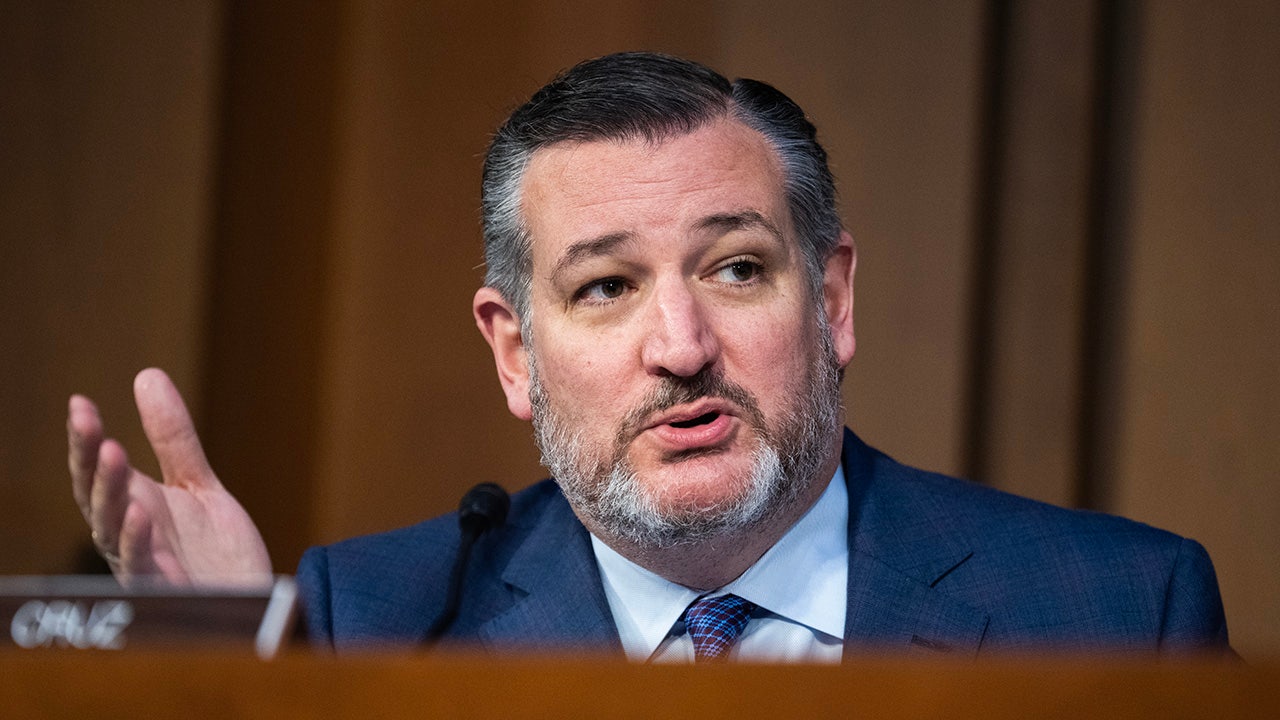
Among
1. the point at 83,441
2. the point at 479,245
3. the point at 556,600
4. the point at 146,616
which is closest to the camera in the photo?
the point at 146,616

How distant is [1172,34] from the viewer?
273 centimetres

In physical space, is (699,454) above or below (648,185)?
below

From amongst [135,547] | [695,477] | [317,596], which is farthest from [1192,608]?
[135,547]

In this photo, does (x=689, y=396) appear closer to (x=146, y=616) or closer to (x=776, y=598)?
(x=776, y=598)

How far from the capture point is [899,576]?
1683 mm

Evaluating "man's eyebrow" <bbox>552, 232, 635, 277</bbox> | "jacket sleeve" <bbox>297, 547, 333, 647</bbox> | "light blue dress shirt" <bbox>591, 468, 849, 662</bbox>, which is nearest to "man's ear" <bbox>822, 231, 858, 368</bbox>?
"light blue dress shirt" <bbox>591, 468, 849, 662</bbox>

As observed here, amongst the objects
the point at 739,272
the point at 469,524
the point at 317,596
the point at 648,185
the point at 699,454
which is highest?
the point at 648,185

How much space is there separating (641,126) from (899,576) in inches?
26.7

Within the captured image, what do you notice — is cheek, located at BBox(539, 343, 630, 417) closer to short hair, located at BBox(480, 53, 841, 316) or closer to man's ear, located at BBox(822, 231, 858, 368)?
short hair, located at BBox(480, 53, 841, 316)

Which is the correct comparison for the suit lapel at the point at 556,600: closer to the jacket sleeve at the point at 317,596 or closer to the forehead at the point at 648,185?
the jacket sleeve at the point at 317,596

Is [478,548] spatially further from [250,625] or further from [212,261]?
[212,261]

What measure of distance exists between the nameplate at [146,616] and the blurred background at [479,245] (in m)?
1.83

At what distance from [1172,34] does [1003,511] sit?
4.66ft

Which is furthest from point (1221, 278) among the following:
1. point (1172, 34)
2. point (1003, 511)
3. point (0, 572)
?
point (0, 572)
